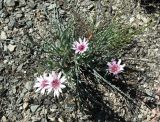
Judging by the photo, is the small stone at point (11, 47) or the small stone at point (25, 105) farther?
the small stone at point (11, 47)

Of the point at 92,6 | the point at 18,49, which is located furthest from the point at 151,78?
the point at 18,49

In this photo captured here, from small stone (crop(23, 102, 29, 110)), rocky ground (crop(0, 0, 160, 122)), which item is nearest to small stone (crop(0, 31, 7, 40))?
rocky ground (crop(0, 0, 160, 122))

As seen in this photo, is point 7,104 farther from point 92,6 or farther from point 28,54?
point 92,6

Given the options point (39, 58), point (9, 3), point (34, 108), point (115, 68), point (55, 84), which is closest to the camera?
point (55, 84)

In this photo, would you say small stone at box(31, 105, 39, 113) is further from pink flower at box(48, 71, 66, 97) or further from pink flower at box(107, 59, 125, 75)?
pink flower at box(107, 59, 125, 75)

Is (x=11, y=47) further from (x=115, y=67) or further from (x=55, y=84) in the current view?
(x=115, y=67)

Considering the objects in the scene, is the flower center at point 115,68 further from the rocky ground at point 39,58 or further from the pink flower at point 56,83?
the pink flower at point 56,83

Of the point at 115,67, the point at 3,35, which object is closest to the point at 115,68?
the point at 115,67

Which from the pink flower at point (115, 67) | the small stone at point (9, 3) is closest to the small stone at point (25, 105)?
the pink flower at point (115, 67)

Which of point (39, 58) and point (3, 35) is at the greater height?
point (3, 35)

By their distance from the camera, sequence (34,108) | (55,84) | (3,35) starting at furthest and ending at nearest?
(3,35) → (34,108) → (55,84)
